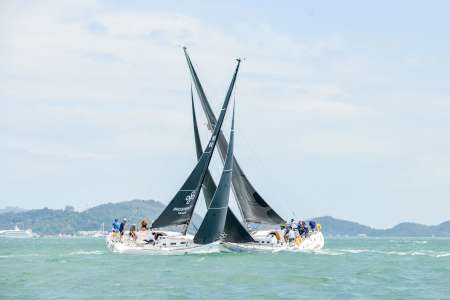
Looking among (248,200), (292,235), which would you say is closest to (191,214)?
(248,200)

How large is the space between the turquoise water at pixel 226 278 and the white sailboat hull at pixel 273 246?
3.84 ft

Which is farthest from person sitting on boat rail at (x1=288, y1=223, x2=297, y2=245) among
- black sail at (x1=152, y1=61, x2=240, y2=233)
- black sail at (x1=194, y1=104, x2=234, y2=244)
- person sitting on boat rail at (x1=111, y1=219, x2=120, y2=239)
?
person sitting on boat rail at (x1=111, y1=219, x2=120, y2=239)

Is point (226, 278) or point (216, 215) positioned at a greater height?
point (216, 215)

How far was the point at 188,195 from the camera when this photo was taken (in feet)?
203

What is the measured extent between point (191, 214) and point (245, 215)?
509cm

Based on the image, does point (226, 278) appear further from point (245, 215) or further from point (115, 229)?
point (115, 229)

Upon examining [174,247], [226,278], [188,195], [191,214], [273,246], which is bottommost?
[226,278]

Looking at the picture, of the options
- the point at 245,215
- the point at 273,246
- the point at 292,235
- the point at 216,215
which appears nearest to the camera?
the point at 216,215

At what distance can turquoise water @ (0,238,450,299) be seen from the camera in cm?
3697

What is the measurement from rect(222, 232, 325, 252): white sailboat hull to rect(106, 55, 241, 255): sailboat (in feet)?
4.06

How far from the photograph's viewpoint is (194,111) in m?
66.7

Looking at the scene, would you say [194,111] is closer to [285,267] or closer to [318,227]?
[318,227]

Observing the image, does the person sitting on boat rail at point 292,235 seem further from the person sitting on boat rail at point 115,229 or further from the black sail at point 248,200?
the person sitting on boat rail at point 115,229

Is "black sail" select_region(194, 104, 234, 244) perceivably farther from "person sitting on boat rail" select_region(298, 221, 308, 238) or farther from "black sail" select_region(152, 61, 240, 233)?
"person sitting on boat rail" select_region(298, 221, 308, 238)
